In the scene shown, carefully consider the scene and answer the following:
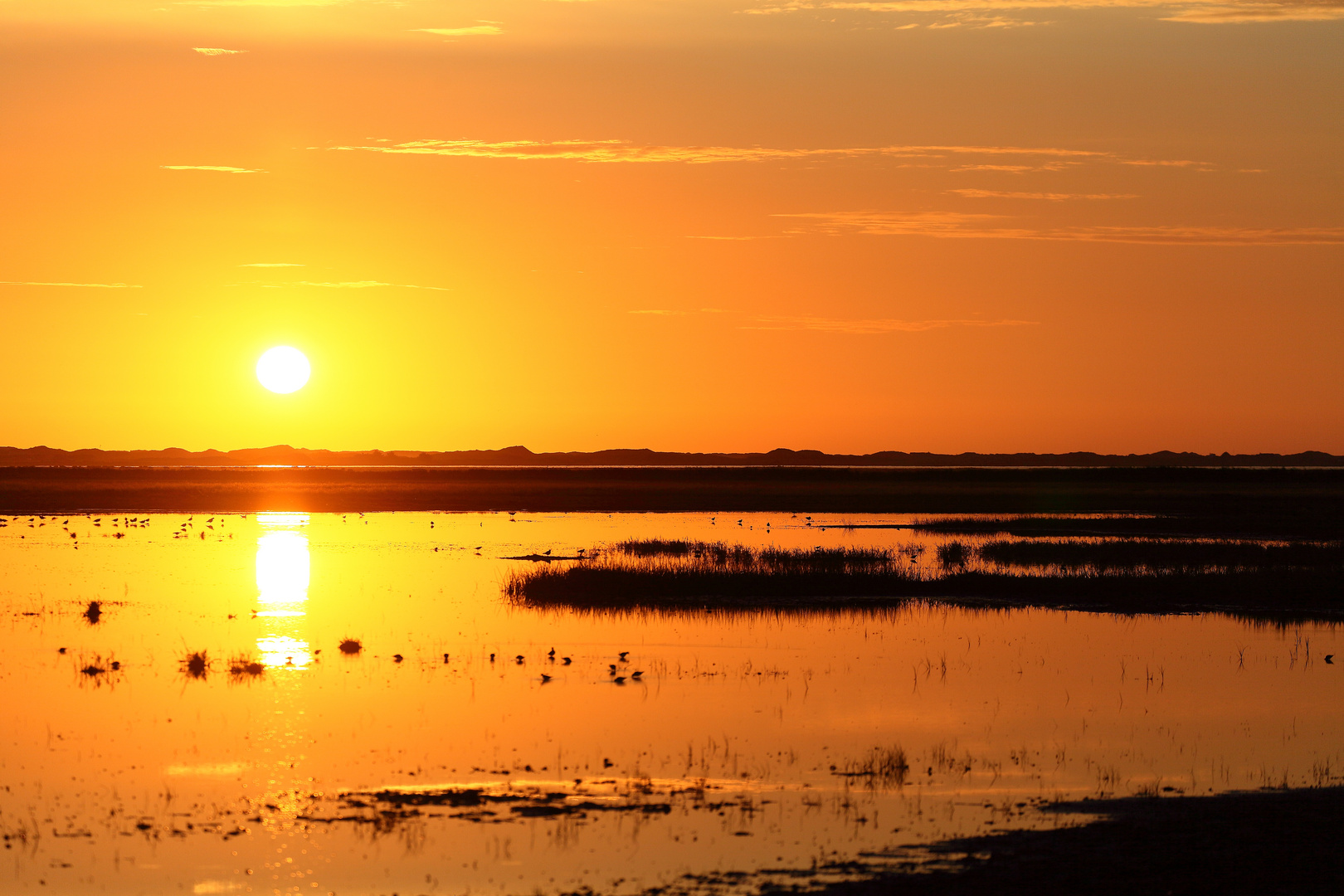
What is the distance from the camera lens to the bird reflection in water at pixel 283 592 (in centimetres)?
2903

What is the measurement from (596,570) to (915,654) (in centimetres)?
1751

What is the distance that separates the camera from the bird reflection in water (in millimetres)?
29031

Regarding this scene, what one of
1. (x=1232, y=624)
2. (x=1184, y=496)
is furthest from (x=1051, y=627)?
(x=1184, y=496)

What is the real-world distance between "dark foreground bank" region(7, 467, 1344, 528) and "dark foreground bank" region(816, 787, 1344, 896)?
2281 inches

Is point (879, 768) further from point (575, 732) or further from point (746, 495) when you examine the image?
point (746, 495)

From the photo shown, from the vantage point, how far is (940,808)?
16344 millimetres

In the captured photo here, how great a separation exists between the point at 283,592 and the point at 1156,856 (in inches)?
1271

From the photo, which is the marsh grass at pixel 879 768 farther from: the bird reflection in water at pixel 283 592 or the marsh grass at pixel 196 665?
the marsh grass at pixel 196 665

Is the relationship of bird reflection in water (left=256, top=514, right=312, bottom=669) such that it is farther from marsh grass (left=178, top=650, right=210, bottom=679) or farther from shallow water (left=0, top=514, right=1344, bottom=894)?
marsh grass (left=178, top=650, right=210, bottom=679)

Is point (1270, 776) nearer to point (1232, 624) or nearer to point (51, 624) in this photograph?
point (1232, 624)

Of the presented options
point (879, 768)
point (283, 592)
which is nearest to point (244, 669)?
point (879, 768)

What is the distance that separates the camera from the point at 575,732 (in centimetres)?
2091

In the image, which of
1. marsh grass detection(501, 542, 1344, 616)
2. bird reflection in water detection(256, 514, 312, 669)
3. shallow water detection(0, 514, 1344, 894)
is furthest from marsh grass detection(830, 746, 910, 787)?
marsh grass detection(501, 542, 1344, 616)

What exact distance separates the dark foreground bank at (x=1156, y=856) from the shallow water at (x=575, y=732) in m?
0.84
